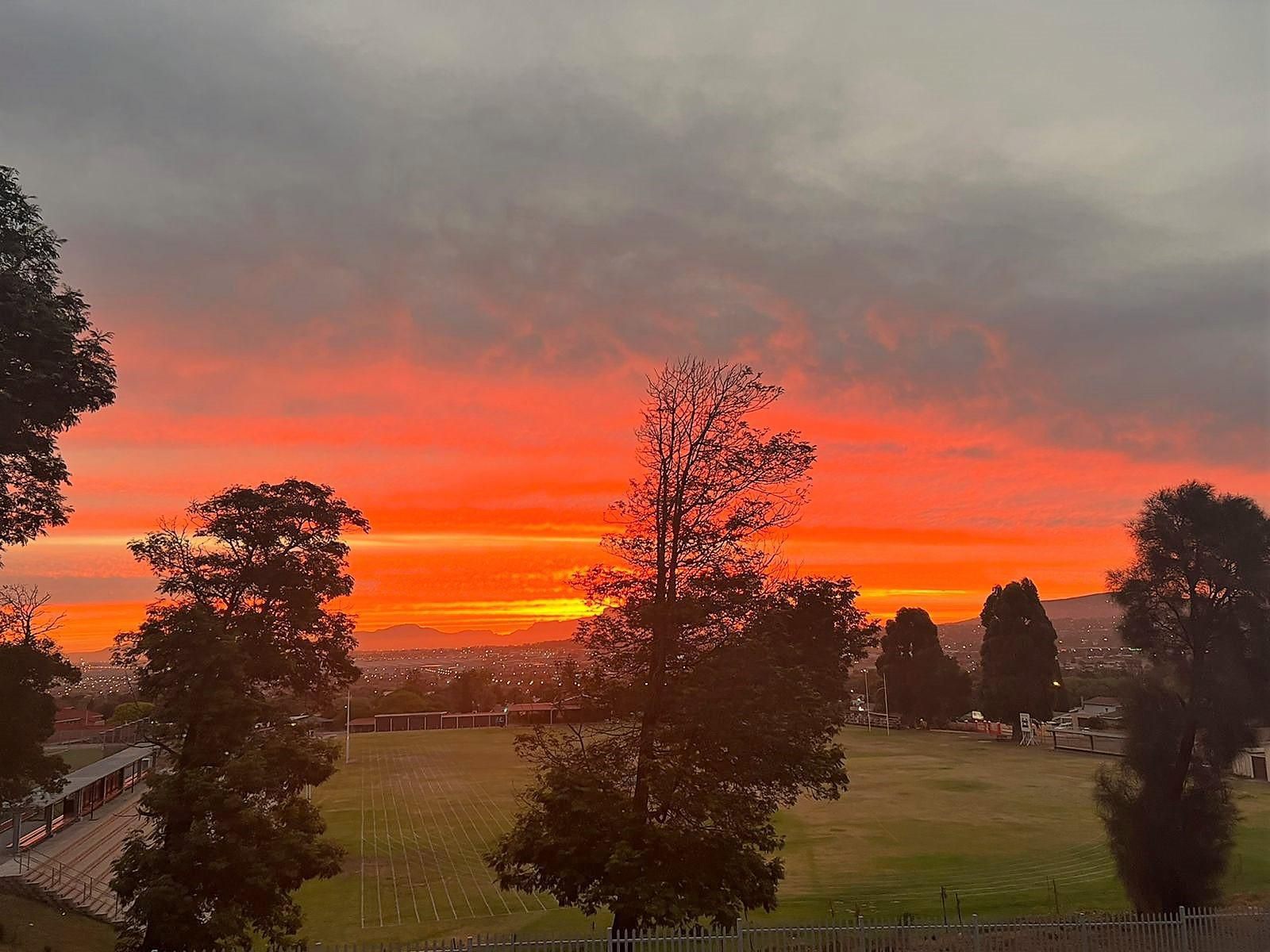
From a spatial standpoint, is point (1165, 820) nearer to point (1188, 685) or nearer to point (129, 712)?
point (1188, 685)

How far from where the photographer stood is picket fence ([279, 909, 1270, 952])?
615 inches

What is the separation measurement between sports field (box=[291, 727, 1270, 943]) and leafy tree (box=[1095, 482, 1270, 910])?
5304 millimetres

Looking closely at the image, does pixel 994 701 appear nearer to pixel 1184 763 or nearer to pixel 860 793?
pixel 860 793

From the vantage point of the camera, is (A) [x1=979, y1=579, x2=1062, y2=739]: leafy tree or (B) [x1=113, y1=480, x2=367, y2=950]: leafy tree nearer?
(B) [x1=113, y1=480, x2=367, y2=950]: leafy tree

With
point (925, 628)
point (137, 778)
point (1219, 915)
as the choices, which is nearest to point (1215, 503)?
point (1219, 915)

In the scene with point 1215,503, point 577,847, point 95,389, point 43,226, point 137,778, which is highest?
point 43,226

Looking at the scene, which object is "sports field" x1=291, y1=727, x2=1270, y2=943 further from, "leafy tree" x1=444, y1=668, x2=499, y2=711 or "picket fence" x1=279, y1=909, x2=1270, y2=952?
"leafy tree" x1=444, y1=668, x2=499, y2=711

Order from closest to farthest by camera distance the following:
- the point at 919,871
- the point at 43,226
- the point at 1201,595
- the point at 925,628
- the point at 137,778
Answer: the point at 43,226 < the point at 1201,595 < the point at 919,871 < the point at 137,778 < the point at 925,628

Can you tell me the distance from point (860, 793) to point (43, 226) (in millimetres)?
49142

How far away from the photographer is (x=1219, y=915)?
17797mm

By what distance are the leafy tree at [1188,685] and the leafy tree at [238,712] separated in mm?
20944

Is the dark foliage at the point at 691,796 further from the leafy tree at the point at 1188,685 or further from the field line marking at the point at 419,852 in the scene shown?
the field line marking at the point at 419,852

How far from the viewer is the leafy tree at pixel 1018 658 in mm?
84188

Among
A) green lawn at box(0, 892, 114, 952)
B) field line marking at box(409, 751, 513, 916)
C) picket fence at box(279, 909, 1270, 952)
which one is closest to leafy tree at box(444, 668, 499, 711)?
field line marking at box(409, 751, 513, 916)
